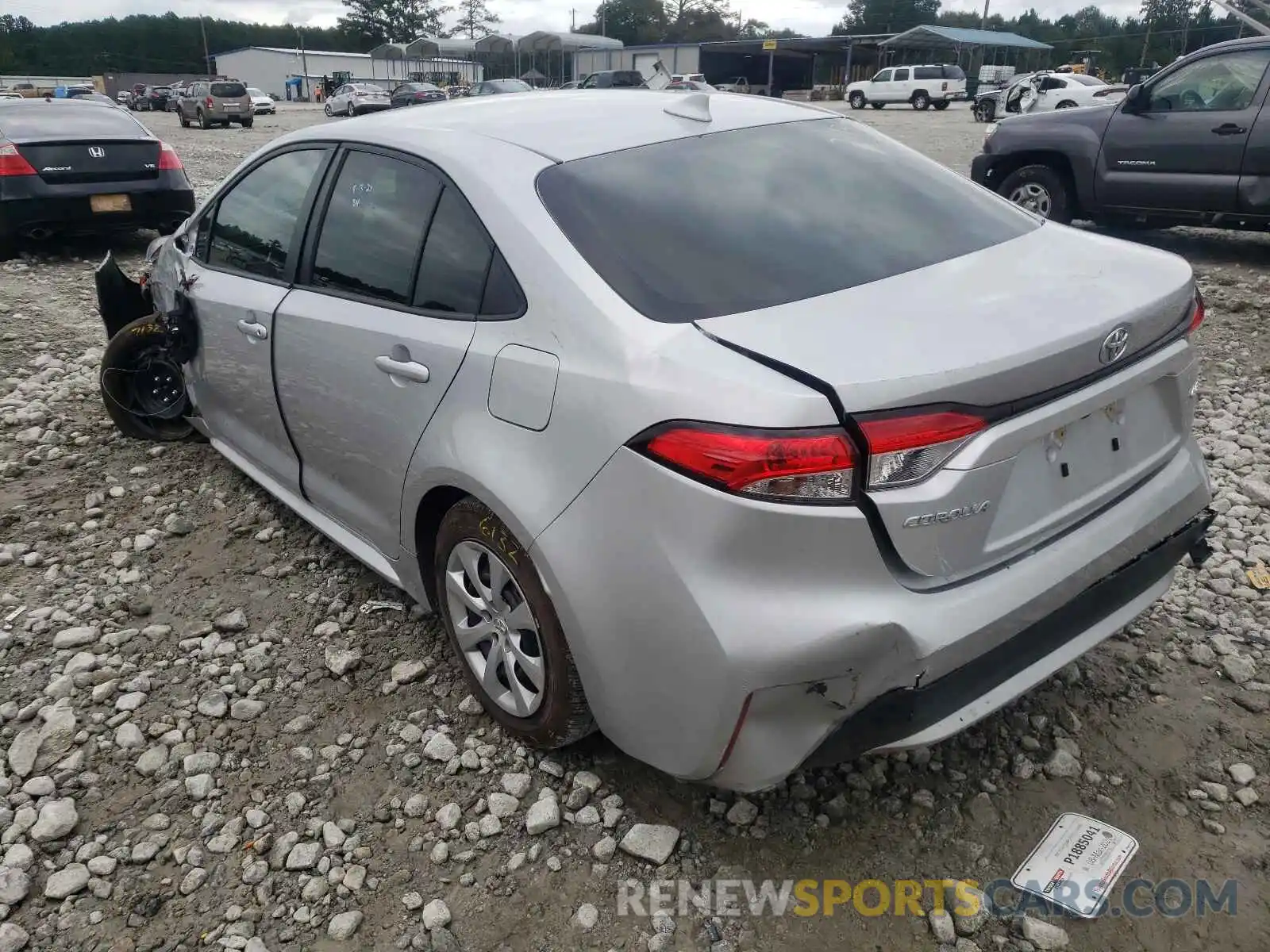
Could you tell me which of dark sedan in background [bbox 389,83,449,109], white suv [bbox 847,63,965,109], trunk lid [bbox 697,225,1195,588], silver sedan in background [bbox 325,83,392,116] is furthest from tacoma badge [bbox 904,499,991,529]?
white suv [bbox 847,63,965,109]

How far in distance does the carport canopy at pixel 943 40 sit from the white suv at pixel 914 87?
54.1ft

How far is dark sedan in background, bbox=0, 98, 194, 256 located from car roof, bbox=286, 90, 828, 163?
6.48m

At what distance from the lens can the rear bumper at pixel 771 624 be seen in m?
1.84

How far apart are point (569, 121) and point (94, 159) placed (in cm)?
753

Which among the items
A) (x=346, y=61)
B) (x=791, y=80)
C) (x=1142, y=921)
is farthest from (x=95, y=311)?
(x=346, y=61)

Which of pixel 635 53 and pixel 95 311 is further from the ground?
pixel 635 53

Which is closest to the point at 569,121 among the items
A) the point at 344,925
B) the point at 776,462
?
the point at 776,462

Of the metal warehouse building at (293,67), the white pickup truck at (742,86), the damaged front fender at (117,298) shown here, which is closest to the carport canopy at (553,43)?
the white pickup truck at (742,86)

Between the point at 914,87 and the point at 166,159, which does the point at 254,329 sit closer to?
the point at 166,159

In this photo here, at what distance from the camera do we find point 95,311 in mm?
7371

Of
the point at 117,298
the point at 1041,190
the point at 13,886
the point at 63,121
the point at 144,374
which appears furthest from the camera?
the point at 63,121

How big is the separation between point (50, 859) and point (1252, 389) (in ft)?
18.5

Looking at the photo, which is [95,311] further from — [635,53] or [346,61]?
[346,61]

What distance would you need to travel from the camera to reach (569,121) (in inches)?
109
